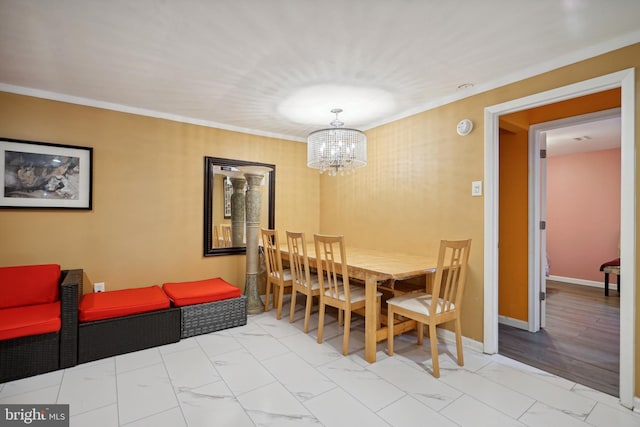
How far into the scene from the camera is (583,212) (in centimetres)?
530

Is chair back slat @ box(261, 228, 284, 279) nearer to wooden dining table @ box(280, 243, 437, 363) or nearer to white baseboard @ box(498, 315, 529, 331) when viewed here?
wooden dining table @ box(280, 243, 437, 363)

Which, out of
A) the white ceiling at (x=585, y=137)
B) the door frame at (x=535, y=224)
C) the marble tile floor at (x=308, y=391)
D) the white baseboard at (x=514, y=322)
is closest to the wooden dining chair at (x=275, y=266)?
the marble tile floor at (x=308, y=391)

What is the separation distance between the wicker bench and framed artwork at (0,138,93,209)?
0.95m

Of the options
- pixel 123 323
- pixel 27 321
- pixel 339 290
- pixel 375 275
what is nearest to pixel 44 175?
pixel 27 321

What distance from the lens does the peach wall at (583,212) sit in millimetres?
4992

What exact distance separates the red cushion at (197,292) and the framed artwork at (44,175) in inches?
45.7

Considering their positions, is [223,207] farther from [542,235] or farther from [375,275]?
[542,235]

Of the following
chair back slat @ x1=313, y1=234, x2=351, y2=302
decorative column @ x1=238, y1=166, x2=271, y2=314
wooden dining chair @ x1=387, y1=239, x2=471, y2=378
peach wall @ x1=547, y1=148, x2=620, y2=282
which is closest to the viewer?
wooden dining chair @ x1=387, y1=239, x2=471, y2=378

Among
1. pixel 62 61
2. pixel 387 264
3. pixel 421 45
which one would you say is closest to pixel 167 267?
pixel 62 61

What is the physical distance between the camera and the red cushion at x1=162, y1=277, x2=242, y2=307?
2840 mm

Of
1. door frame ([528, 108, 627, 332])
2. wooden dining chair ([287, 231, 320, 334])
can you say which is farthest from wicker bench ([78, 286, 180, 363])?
door frame ([528, 108, 627, 332])

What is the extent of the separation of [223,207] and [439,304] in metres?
2.67

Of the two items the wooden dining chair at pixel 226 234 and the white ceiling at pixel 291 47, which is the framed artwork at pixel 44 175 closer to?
the white ceiling at pixel 291 47

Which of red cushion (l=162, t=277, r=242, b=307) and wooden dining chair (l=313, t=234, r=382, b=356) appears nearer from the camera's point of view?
wooden dining chair (l=313, t=234, r=382, b=356)
